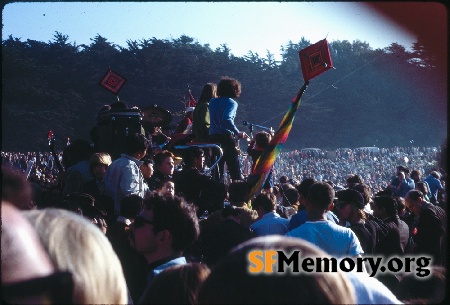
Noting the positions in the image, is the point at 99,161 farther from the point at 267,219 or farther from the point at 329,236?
the point at 329,236

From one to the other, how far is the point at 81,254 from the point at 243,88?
5794 cm

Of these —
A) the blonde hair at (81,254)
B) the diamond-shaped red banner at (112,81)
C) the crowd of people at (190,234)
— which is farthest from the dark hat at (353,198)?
the blonde hair at (81,254)

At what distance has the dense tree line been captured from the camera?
124 ft

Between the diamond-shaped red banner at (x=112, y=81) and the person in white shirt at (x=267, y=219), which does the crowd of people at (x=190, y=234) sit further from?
the diamond-shaped red banner at (x=112, y=81)

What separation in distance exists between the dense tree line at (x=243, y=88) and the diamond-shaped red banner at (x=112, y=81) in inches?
638

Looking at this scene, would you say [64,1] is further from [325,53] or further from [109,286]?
[325,53]

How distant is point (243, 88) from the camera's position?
59.2 meters

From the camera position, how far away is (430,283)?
8.23 feet

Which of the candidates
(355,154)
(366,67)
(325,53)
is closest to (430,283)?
(325,53)

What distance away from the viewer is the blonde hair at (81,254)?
158 cm

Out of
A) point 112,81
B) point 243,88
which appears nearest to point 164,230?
point 112,81

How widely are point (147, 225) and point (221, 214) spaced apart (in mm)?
1782

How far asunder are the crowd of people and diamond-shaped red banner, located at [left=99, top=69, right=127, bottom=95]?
1215 mm

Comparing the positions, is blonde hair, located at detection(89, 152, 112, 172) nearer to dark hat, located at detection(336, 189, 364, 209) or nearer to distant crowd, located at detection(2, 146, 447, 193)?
dark hat, located at detection(336, 189, 364, 209)
